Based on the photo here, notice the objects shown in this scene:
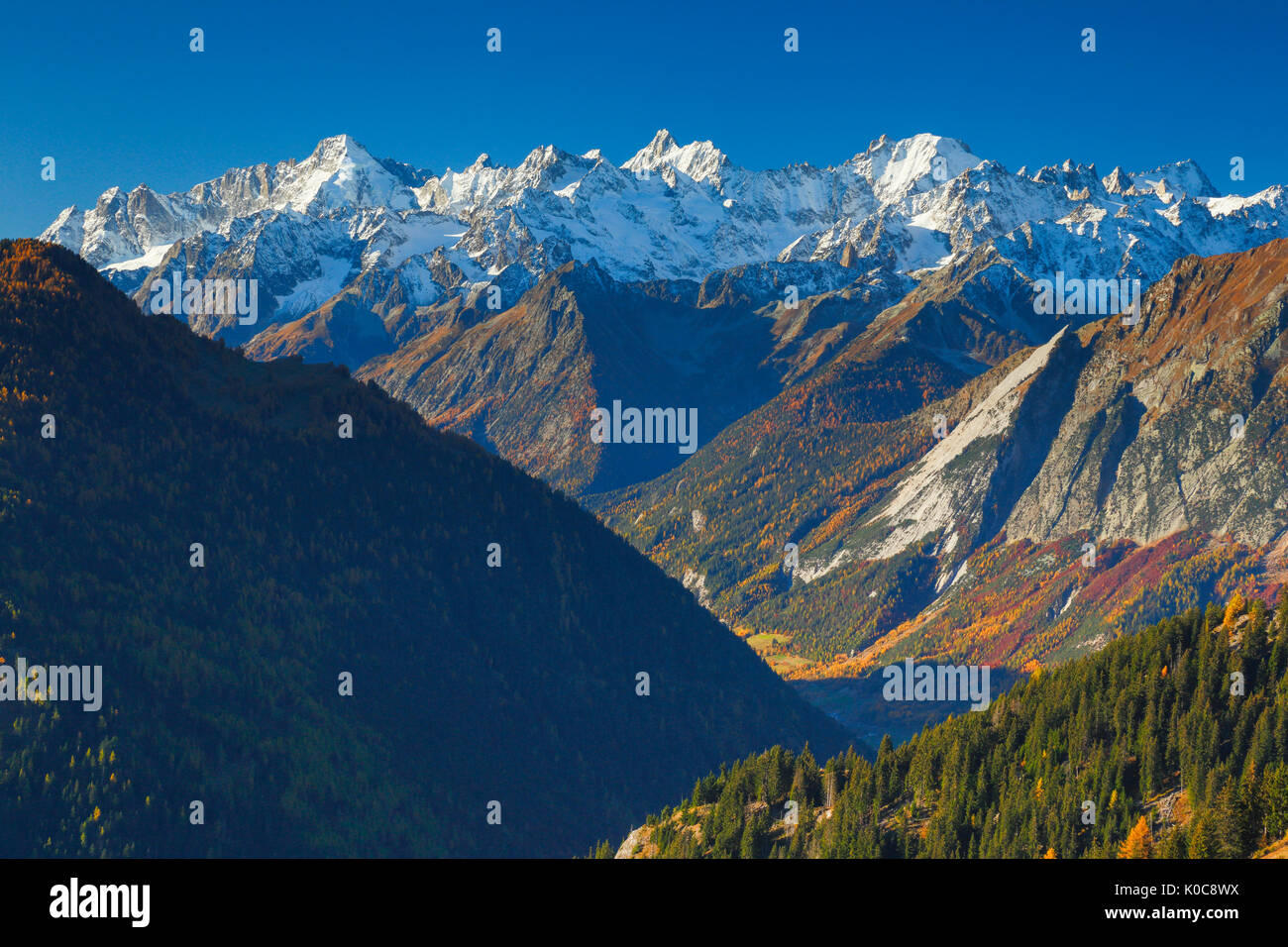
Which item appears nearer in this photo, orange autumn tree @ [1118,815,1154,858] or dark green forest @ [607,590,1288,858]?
orange autumn tree @ [1118,815,1154,858]

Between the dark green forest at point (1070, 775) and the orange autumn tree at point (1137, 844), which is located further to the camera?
the dark green forest at point (1070, 775)

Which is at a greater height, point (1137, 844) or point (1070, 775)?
point (1070, 775)

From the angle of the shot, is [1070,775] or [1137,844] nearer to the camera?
[1137,844]
